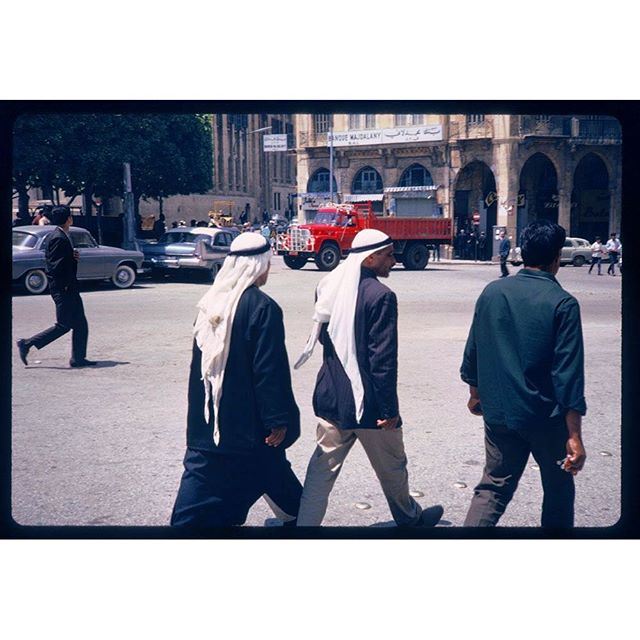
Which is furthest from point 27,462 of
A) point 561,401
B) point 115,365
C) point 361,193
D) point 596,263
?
point 596,263

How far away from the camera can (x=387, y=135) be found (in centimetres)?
482

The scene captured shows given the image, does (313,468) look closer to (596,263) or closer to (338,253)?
(338,253)

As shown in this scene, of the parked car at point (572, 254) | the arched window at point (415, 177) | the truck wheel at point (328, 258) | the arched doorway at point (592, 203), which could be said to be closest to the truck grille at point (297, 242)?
the truck wheel at point (328, 258)

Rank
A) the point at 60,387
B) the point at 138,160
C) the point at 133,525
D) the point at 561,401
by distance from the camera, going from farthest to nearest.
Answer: the point at 138,160, the point at 60,387, the point at 133,525, the point at 561,401

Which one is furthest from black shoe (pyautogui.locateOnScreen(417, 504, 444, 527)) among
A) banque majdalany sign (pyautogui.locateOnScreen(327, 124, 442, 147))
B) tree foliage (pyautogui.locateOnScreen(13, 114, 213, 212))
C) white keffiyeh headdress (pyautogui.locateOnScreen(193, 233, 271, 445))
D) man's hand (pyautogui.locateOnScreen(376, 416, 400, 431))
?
tree foliage (pyautogui.locateOnScreen(13, 114, 213, 212))

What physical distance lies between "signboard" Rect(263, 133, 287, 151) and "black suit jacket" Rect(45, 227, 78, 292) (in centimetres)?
137

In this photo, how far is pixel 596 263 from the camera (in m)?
4.62

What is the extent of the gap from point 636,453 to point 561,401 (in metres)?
0.76

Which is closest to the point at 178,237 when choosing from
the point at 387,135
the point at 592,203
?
the point at 387,135

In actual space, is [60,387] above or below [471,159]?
below

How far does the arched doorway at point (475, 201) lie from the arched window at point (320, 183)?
999 millimetres

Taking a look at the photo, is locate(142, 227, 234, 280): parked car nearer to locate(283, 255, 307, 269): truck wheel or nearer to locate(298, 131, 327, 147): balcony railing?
locate(283, 255, 307, 269): truck wheel

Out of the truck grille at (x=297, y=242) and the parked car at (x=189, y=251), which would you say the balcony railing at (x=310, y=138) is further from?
the parked car at (x=189, y=251)

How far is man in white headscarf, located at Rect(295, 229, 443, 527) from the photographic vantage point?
4.47 m
